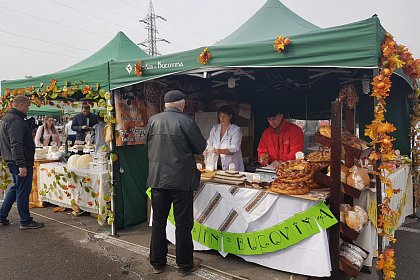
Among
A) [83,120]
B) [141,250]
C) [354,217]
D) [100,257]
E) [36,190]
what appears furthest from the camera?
[83,120]

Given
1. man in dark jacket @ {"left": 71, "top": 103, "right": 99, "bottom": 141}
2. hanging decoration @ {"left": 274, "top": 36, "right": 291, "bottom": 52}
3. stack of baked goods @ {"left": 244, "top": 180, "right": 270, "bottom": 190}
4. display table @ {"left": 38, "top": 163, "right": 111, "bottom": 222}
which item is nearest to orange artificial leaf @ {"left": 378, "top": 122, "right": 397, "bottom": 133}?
hanging decoration @ {"left": 274, "top": 36, "right": 291, "bottom": 52}

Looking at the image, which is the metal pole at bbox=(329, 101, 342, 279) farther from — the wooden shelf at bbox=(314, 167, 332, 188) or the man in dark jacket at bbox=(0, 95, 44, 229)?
the man in dark jacket at bbox=(0, 95, 44, 229)

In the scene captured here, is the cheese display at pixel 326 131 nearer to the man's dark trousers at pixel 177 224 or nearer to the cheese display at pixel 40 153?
the man's dark trousers at pixel 177 224

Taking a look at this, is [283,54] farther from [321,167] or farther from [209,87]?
[209,87]

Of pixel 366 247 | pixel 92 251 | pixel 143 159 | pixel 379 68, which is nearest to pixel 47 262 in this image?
pixel 92 251

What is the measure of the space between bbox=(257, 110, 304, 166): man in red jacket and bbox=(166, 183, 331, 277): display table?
104cm

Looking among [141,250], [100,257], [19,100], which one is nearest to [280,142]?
[141,250]

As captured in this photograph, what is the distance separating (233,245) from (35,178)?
4411mm

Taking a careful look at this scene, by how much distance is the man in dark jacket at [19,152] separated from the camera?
412 cm

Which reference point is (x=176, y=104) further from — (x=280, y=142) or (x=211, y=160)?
(x=280, y=142)

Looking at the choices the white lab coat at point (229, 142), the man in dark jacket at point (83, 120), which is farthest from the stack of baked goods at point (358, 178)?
the man in dark jacket at point (83, 120)

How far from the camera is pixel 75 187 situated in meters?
4.92

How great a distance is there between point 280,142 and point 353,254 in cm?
169

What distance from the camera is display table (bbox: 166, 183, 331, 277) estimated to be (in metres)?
2.66
